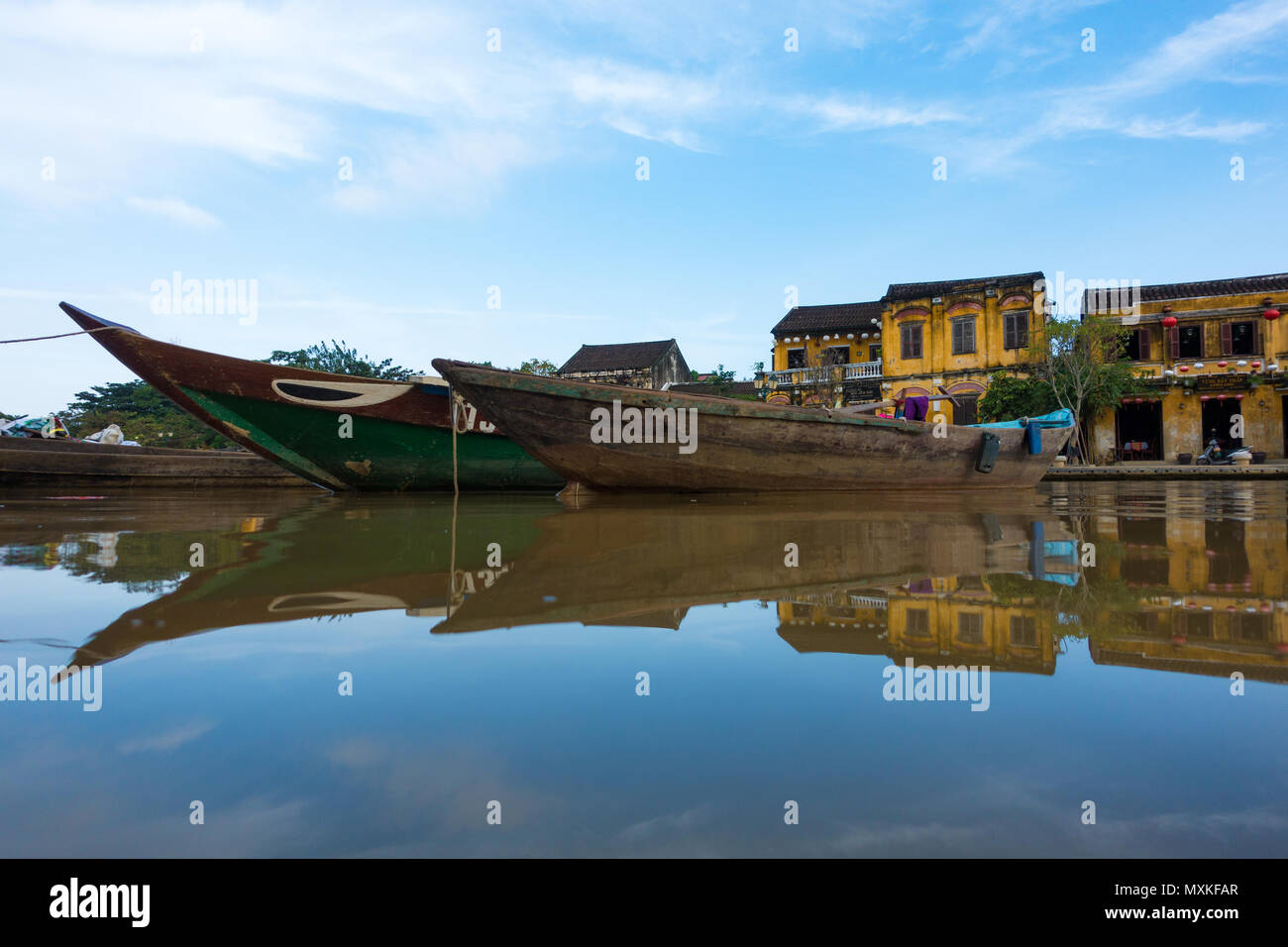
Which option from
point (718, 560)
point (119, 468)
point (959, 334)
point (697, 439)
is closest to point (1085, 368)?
point (959, 334)

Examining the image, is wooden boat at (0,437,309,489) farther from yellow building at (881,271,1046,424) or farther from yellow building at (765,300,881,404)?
yellow building at (881,271,1046,424)

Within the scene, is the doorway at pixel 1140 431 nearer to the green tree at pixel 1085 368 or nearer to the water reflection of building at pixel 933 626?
the green tree at pixel 1085 368

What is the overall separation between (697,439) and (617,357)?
24.2 m

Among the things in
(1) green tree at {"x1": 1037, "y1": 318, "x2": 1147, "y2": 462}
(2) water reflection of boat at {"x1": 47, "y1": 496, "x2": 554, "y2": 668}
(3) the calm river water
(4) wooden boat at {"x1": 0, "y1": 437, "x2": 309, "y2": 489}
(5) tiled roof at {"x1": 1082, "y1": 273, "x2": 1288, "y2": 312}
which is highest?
(5) tiled roof at {"x1": 1082, "y1": 273, "x2": 1288, "y2": 312}

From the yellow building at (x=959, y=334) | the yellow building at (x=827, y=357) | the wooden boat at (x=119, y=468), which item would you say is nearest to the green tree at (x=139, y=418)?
the wooden boat at (x=119, y=468)

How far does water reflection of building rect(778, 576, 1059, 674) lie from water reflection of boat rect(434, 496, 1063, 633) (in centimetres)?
17

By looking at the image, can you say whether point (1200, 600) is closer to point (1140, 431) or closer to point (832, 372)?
point (832, 372)

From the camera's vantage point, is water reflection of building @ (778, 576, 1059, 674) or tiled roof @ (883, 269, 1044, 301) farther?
tiled roof @ (883, 269, 1044, 301)

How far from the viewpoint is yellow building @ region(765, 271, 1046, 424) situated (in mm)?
20109

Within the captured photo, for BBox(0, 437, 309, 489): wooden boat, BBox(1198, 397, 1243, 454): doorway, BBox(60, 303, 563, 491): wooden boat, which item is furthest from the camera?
BBox(1198, 397, 1243, 454): doorway

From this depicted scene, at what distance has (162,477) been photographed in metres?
9.71

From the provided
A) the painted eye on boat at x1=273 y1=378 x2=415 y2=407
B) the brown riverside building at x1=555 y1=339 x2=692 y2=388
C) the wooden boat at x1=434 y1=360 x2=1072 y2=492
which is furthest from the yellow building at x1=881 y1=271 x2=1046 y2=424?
the painted eye on boat at x1=273 y1=378 x2=415 y2=407

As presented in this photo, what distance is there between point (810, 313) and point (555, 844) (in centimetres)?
2557
